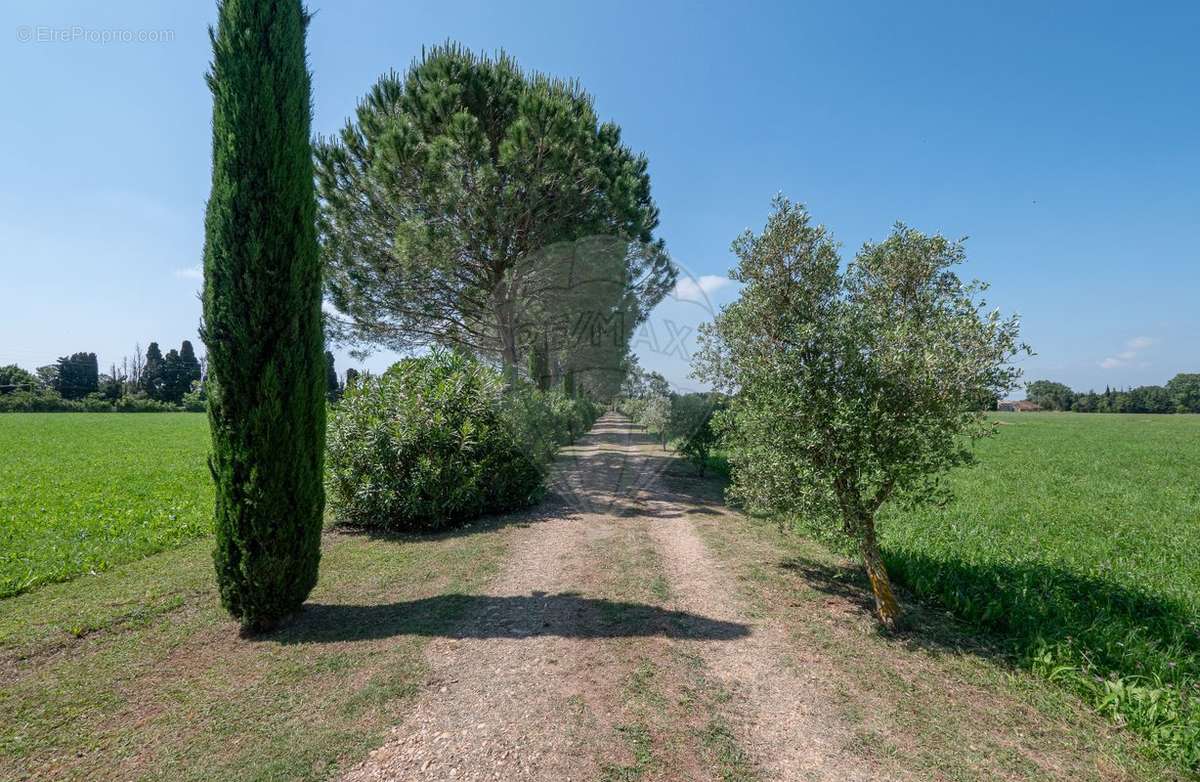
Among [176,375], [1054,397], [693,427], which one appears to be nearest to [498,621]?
[693,427]

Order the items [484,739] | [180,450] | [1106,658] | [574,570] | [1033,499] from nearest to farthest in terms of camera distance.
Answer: [484,739] → [1106,658] → [574,570] → [1033,499] → [180,450]

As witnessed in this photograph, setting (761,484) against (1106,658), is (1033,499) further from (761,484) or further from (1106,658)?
(761,484)

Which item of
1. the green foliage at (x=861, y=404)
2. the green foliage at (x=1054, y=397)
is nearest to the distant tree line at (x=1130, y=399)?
the green foliage at (x=1054, y=397)

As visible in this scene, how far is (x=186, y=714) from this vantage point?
329 cm

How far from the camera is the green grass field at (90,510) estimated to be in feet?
20.8

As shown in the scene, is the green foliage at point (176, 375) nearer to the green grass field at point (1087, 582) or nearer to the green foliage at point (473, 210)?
the green foliage at point (473, 210)

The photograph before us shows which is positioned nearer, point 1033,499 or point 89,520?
point 89,520

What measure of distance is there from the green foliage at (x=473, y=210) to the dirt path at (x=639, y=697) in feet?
30.2

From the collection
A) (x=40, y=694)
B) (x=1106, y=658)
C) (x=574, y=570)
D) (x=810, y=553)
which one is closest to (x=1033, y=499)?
(x=810, y=553)

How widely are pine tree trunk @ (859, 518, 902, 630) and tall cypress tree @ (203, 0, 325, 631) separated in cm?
598

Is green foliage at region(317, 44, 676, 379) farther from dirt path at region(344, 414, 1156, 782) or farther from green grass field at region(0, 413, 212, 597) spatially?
dirt path at region(344, 414, 1156, 782)

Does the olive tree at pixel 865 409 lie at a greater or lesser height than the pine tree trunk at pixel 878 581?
greater

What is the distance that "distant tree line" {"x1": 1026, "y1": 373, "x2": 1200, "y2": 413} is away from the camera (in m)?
76.8

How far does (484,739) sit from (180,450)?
23856 mm
